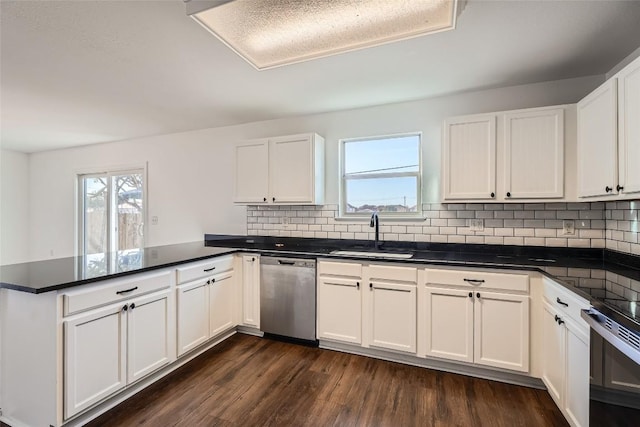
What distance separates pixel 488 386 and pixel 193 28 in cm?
312

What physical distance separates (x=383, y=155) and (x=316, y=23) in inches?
68.6

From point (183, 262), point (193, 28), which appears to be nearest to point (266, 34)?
point (193, 28)

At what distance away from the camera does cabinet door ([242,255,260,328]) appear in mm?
2971

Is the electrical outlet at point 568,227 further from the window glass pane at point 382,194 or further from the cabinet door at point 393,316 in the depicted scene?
the cabinet door at point 393,316

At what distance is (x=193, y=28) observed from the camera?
1.79m

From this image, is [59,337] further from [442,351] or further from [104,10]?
[442,351]

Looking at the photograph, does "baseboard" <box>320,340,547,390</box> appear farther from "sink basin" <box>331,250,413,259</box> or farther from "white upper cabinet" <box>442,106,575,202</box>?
"white upper cabinet" <box>442,106,575,202</box>

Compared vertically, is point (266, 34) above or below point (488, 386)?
above

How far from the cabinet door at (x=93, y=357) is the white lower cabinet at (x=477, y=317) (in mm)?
2148

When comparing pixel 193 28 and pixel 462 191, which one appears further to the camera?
pixel 462 191

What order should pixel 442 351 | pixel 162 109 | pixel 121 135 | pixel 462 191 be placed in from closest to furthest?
pixel 442 351 → pixel 462 191 → pixel 162 109 → pixel 121 135

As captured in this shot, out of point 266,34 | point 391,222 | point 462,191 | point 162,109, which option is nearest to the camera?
point 266,34

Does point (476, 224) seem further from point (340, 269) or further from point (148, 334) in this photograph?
point (148, 334)

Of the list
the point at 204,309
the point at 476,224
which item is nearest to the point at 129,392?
the point at 204,309
